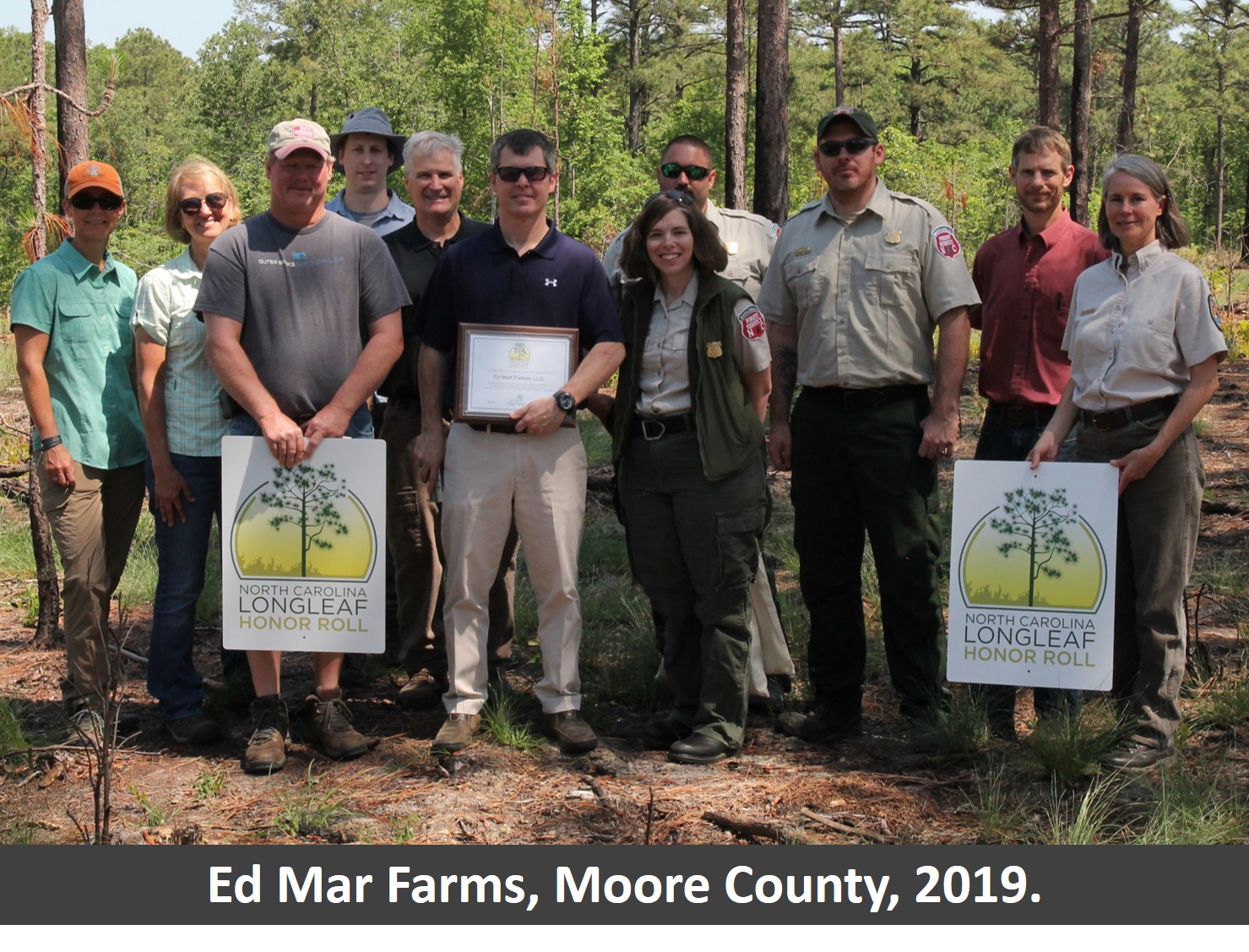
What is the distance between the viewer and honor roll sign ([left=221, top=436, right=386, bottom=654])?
4777mm

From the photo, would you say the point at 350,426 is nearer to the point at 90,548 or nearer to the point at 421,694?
the point at 90,548

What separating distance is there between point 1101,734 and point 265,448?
10.6ft

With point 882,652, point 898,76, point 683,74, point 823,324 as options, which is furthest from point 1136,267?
point 898,76

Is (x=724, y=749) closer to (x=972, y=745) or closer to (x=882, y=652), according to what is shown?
(x=972, y=745)

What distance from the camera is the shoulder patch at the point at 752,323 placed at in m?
4.74

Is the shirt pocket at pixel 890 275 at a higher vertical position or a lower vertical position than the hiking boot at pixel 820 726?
higher

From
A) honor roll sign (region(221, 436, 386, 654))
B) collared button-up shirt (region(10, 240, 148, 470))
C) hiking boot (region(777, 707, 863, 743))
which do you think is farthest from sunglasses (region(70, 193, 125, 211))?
hiking boot (region(777, 707, 863, 743))

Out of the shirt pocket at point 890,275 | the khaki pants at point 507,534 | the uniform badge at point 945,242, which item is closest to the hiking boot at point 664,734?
the khaki pants at point 507,534

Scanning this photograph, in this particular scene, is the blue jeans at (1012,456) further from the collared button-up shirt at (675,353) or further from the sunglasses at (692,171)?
the sunglasses at (692,171)

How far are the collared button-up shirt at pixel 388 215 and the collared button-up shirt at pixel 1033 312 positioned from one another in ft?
8.59

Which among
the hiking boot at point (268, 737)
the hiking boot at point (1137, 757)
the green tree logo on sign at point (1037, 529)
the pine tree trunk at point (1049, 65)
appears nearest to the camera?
the hiking boot at point (1137, 757)

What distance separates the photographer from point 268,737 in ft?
16.1

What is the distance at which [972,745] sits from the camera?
4.79m

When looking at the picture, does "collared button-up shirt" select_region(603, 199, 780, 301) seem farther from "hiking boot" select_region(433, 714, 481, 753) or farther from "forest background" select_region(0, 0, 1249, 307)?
"forest background" select_region(0, 0, 1249, 307)
